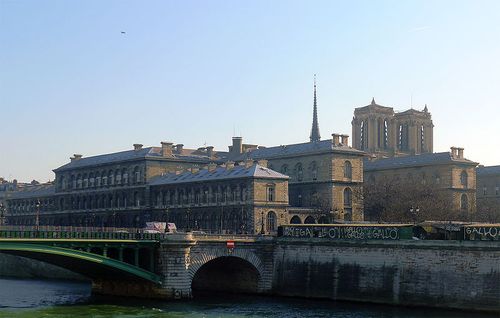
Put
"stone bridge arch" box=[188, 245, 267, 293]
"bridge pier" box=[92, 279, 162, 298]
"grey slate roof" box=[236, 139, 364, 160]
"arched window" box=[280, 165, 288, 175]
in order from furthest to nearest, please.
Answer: "arched window" box=[280, 165, 288, 175], "grey slate roof" box=[236, 139, 364, 160], "stone bridge arch" box=[188, 245, 267, 293], "bridge pier" box=[92, 279, 162, 298]

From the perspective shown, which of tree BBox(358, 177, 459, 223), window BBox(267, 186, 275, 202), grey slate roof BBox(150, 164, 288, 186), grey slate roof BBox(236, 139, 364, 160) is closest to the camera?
grey slate roof BBox(150, 164, 288, 186)

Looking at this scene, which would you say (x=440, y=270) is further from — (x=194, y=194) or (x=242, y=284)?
(x=194, y=194)

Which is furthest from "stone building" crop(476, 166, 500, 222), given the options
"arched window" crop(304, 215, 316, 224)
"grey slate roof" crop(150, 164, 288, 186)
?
"grey slate roof" crop(150, 164, 288, 186)

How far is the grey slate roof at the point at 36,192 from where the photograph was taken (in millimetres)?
159125

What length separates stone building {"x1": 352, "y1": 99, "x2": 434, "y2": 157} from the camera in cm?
18438

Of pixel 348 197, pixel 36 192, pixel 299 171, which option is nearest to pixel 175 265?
pixel 348 197

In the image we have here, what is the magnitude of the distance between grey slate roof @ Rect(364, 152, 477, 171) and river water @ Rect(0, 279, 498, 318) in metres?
68.4

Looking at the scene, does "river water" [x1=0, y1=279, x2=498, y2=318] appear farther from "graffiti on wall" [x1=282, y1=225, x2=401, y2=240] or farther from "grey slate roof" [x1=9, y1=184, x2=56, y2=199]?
"grey slate roof" [x1=9, y1=184, x2=56, y2=199]

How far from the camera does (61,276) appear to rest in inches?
4188

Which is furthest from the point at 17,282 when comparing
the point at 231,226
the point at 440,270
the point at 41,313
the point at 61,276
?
the point at 440,270

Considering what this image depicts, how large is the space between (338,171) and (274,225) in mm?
17472

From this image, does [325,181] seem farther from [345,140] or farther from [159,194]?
[159,194]

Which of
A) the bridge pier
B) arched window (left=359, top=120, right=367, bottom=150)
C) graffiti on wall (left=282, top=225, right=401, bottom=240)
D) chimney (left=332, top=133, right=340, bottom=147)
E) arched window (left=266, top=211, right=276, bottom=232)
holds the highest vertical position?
arched window (left=359, top=120, right=367, bottom=150)

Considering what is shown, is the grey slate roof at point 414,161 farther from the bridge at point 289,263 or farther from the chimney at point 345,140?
the bridge at point 289,263
